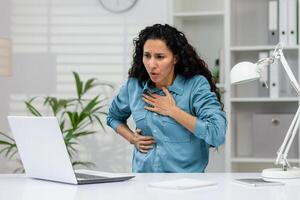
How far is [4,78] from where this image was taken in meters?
4.42

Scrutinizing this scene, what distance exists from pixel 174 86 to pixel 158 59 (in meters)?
0.14

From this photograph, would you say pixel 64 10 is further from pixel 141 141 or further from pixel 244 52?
pixel 141 141

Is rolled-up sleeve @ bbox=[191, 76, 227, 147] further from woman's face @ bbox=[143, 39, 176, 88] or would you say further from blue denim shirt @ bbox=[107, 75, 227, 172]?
woman's face @ bbox=[143, 39, 176, 88]

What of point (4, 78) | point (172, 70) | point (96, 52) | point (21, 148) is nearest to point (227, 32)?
point (96, 52)

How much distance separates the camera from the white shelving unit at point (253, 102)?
381 centimetres

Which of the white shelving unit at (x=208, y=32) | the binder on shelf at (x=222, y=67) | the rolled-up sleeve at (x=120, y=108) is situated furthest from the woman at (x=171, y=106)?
the white shelving unit at (x=208, y=32)

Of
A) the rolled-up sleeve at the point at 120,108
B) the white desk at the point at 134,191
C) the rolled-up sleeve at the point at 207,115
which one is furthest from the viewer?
the rolled-up sleeve at the point at 120,108

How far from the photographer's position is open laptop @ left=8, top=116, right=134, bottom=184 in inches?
78.2

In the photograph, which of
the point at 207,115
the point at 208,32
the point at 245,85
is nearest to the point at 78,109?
the point at 208,32

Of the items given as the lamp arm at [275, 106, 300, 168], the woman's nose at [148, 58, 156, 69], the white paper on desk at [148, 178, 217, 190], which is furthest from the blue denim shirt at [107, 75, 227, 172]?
the white paper on desk at [148, 178, 217, 190]

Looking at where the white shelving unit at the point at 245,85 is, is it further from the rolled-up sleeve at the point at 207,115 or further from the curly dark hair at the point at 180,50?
the rolled-up sleeve at the point at 207,115

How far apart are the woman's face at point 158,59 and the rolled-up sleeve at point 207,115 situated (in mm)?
148

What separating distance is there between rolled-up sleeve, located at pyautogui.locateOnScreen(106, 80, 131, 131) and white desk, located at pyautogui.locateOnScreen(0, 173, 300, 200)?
69 centimetres

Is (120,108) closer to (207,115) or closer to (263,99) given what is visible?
(207,115)
